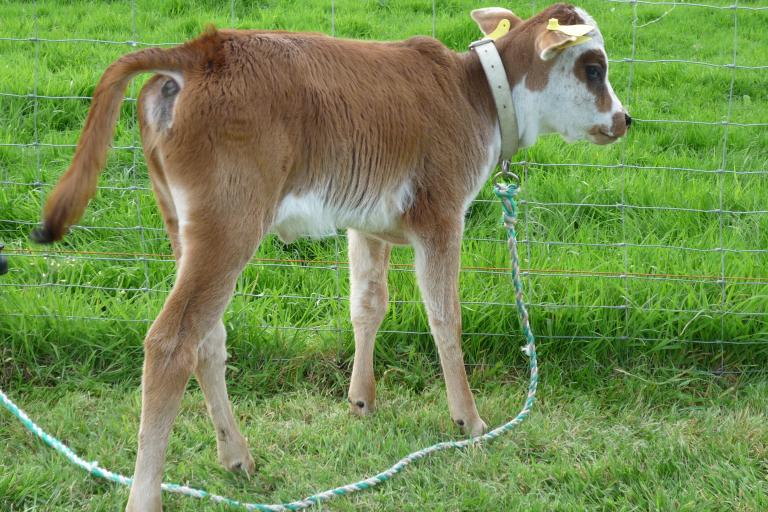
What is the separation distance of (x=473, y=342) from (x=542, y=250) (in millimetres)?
759

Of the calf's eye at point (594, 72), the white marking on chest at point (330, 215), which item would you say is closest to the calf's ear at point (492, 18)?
the calf's eye at point (594, 72)

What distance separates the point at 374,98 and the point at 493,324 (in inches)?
61.4

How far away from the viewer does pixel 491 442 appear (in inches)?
158

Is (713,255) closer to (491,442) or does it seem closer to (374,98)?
(491,442)

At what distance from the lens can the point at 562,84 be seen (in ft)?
13.2

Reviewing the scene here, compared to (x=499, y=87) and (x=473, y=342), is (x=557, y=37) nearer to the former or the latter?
(x=499, y=87)

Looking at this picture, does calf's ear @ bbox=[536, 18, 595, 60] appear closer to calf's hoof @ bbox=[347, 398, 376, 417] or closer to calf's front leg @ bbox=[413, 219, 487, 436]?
calf's front leg @ bbox=[413, 219, 487, 436]

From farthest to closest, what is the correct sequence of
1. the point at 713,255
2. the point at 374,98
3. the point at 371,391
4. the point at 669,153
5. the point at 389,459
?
1. the point at 669,153
2. the point at 713,255
3. the point at 371,391
4. the point at 389,459
5. the point at 374,98

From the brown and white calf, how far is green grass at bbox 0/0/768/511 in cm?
31

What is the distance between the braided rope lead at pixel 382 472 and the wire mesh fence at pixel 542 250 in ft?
1.32

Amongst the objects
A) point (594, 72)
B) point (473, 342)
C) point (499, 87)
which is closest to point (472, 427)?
point (473, 342)

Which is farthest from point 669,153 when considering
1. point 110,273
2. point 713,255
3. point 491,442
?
point 110,273

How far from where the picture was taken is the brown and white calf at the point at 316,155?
3.17 meters

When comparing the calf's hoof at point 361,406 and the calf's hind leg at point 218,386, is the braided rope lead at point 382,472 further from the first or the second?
the calf's hoof at point 361,406
